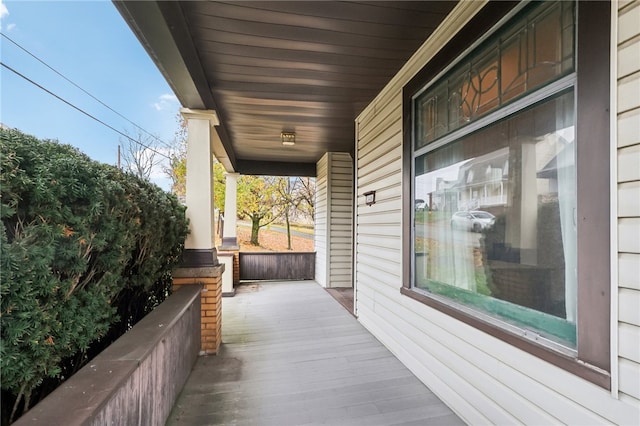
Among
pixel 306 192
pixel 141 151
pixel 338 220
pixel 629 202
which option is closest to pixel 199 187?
pixel 629 202

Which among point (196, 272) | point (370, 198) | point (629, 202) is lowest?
point (196, 272)

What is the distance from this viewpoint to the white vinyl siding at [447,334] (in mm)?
1096

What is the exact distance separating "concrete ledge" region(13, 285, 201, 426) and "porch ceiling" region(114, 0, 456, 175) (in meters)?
1.90

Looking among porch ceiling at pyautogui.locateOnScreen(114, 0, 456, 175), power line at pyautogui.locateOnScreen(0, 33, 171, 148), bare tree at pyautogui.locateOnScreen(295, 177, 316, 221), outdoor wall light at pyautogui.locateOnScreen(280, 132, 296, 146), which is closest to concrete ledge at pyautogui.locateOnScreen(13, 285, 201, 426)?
porch ceiling at pyautogui.locateOnScreen(114, 0, 456, 175)

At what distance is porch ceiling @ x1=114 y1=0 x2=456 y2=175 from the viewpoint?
6.22ft

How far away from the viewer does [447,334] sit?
2115 millimetres

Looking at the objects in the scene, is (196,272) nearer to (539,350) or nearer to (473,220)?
(473,220)

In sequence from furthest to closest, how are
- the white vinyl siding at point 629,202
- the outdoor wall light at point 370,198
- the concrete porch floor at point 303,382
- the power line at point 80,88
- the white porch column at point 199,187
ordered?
the power line at point 80,88
the outdoor wall light at point 370,198
the white porch column at point 199,187
the concrete porch floor at point 303,382
the white vinyl siding at point 629,202

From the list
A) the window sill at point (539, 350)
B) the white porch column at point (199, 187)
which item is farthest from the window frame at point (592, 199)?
the white porch column at point (199, 187)

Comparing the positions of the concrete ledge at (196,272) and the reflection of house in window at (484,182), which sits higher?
the reflection of house in window at (484,182)

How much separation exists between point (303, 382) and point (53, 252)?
2021 millimetres

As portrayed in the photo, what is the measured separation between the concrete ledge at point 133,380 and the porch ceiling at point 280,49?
6.23 feet

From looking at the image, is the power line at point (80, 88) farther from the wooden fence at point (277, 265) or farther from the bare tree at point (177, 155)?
the wooden fence at point (277, 265)

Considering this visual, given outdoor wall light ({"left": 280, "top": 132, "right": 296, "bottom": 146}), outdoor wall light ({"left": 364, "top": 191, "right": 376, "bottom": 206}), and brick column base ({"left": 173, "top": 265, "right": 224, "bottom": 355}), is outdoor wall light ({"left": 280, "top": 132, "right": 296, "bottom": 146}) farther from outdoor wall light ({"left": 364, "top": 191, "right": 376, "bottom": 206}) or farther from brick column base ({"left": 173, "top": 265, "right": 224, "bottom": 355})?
brick column base ({"left": 173, "top": 265, "right": 224, "bottom": 355})
